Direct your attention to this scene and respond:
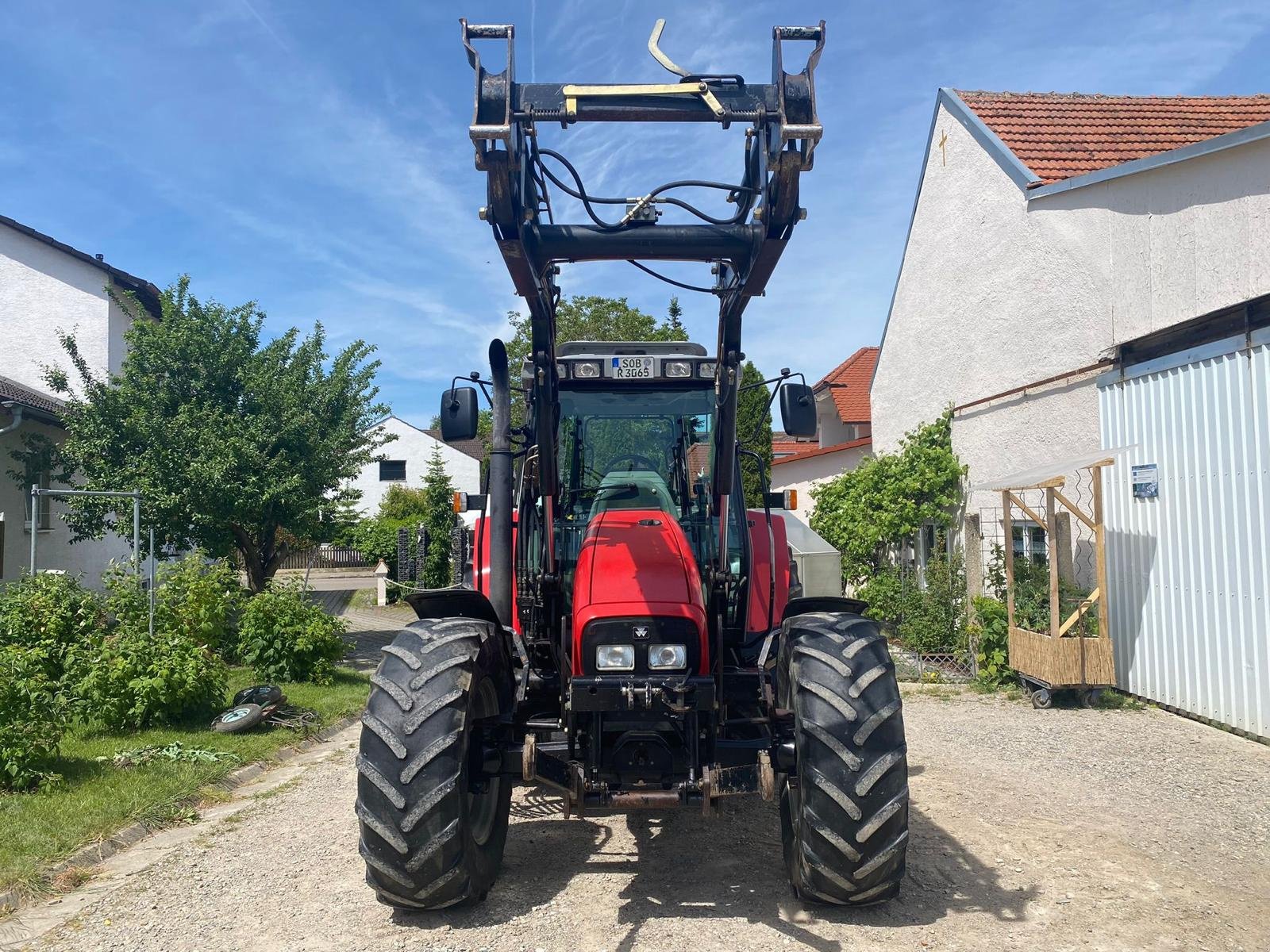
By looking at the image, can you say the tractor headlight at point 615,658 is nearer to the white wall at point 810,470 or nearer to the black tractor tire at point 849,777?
the black tractor tire at point 849,777

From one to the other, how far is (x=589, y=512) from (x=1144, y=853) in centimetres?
356

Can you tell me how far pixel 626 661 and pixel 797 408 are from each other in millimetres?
1645

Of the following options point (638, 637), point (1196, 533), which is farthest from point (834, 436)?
point (638, 637)

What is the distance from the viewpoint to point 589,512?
5512 millimetres

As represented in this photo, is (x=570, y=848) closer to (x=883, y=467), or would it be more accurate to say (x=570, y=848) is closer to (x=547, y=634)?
(x=547, y=634)

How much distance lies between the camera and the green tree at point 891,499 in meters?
13.6

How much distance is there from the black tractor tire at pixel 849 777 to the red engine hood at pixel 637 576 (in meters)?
0.58

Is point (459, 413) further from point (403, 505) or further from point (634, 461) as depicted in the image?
point (403, 505)

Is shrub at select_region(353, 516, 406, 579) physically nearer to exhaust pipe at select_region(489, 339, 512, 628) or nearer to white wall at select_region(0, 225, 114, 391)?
white wall at select_region(0, 225, 114, 391)

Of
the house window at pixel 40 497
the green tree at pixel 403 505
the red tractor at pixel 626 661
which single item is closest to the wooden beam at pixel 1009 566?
the red tractor at pixel 626 661

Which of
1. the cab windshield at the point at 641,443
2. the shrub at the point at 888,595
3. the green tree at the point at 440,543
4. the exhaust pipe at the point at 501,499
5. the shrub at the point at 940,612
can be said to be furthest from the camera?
the green tree at the point at 440,543

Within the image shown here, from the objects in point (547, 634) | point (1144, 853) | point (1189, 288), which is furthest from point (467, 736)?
point (1189, 288)

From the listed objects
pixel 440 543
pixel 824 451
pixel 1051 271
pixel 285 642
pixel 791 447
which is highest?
pixel 1051 271

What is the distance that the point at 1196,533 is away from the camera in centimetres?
863
